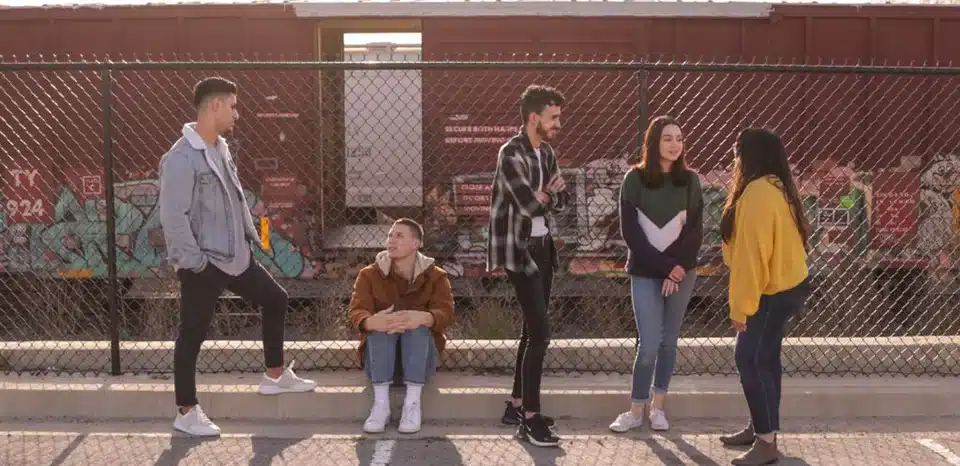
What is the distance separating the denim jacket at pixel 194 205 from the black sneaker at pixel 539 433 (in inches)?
66.7

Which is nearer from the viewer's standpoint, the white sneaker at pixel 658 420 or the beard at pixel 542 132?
the beard at pixel 542 132

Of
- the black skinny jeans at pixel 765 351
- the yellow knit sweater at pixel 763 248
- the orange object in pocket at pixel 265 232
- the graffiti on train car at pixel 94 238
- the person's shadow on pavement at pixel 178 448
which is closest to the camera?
the yellow knit sweater at pixel 763 248

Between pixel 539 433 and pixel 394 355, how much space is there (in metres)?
0.86

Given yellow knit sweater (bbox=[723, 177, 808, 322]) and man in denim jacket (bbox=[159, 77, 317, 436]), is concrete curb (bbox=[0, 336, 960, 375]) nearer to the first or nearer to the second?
man in denim jacket (bbox=[159, 77, 317, 436])

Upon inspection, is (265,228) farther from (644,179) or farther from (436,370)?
(644,179)

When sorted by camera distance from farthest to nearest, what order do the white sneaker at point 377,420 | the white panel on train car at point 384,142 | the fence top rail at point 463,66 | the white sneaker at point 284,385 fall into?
the white panel on train car at point 384,142 → the fence top rail at point 463,66 → the white sneaker at point 284,385 → the white sneaker at point 377,420

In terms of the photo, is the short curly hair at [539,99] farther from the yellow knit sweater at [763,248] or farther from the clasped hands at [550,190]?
the yellow knit sweater at [763,248]

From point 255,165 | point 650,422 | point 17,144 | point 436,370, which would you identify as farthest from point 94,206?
point 650,422

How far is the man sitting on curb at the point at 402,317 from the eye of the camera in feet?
15.0

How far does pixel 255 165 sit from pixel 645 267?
508cm

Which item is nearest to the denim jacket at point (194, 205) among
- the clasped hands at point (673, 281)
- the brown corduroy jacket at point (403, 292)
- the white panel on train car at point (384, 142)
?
the brown corduroy jacket at point (403, 292)

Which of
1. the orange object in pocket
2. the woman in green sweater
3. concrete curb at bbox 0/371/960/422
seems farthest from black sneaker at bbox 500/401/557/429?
the orange object in pocket

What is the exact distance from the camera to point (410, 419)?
455 centimetres

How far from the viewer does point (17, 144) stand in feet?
28.5
